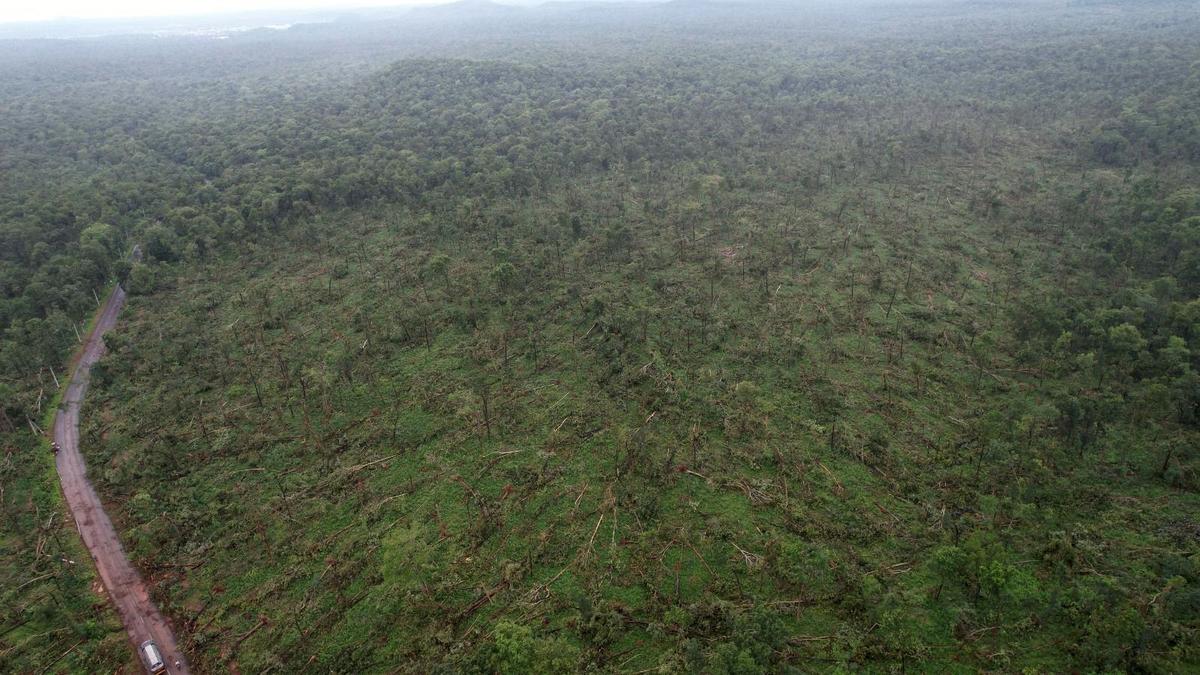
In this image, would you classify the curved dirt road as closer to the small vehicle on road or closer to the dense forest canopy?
the small vehicle on road

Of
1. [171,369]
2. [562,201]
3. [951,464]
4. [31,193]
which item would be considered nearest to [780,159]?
[562,201]

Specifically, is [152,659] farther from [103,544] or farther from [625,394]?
[625,394]

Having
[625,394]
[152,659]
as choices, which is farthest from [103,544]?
[625,394]

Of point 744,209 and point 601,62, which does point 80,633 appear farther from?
point 601,62

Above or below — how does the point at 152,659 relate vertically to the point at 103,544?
below

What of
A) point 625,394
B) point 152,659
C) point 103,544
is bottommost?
point 152,659

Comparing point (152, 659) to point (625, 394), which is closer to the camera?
point (152, 659)

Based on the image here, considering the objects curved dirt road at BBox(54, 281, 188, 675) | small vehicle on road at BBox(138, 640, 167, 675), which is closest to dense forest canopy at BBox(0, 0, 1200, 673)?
curved dirt road at BBox(54, 281, 188, 675)
